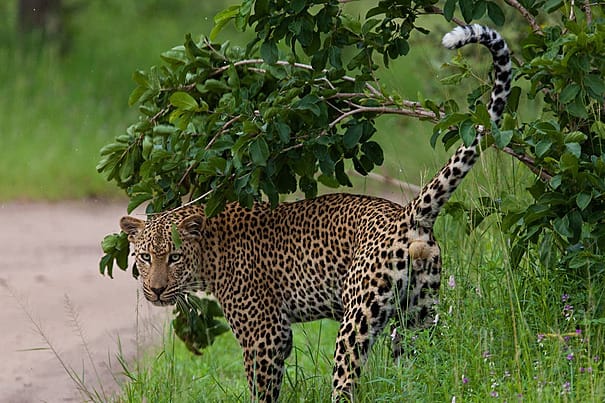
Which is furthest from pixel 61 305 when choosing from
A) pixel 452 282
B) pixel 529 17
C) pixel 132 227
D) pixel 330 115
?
pixel 529 17

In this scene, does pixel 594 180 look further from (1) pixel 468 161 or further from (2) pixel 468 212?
(2) pixel 468 212

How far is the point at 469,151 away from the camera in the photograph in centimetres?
475

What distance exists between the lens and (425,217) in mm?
4906

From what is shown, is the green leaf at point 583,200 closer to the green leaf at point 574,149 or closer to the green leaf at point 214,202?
the green leaf at point 574,149

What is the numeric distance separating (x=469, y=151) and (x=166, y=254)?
62.9 inches

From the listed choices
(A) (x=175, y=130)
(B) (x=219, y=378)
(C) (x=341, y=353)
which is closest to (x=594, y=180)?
(C) (x=341, y=353)

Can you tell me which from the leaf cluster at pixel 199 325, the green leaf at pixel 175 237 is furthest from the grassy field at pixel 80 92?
the green leaf at pixel 175 237

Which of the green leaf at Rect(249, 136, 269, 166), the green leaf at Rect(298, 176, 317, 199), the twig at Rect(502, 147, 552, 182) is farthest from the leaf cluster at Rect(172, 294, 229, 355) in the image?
the twig at Rect(502, 147, 552, 182)

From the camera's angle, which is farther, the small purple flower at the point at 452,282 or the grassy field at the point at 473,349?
the small purple flower at the point at 452,282

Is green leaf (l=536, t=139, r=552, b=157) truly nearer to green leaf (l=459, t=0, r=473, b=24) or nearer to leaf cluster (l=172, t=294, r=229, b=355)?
green leaf (l=459, t=0, r=473, b=24)

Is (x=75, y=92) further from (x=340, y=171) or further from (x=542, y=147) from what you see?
(x=542, y=147)

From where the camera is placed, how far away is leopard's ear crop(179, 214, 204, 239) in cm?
570

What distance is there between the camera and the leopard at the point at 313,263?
491 centimetres

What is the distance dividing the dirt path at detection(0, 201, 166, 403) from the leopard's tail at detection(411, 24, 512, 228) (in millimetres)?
1429
